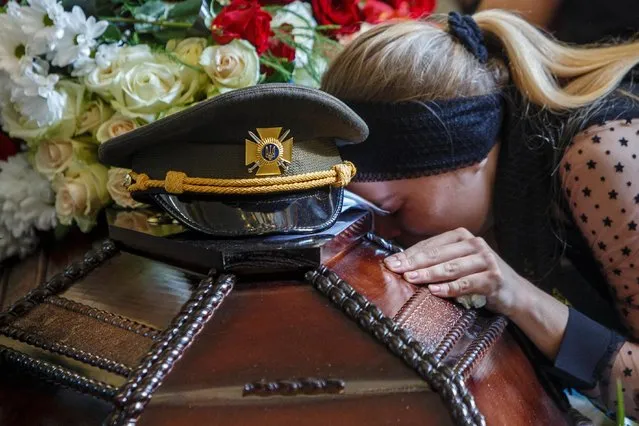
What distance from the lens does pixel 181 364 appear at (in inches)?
24.2

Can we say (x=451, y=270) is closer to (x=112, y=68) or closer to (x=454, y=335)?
(x=454, y=335)

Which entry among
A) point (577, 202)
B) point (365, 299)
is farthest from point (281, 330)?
point (577, 202)

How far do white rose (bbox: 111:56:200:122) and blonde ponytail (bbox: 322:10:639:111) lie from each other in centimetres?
23

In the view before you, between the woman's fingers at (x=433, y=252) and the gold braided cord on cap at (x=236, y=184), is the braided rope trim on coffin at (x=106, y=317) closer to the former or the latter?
the gold braided cord on cap at (x=236, y=184)

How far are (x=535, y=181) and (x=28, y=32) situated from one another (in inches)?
32.0

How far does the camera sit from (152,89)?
3.36 ft

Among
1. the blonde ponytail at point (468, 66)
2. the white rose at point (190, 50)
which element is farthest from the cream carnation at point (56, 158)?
the blonde ponytail at point (468, 66)

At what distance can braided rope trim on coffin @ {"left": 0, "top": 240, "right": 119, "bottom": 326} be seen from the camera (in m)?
0.73

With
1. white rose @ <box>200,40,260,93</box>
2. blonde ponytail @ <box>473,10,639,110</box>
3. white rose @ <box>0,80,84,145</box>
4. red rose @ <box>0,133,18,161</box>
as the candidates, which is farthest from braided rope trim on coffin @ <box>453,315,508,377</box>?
red rose @ <box>0,133,18,161</box>

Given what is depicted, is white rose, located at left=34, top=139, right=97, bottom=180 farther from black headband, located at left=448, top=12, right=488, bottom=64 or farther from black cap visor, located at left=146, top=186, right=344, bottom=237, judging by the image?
black headband, located at left=448, top=12, right=488, bottom=64

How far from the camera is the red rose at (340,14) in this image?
119 centimetres

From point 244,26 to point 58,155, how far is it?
380 mm

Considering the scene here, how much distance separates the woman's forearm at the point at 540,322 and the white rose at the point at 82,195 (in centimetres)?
67

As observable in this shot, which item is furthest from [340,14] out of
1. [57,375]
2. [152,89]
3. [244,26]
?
[57,375]
